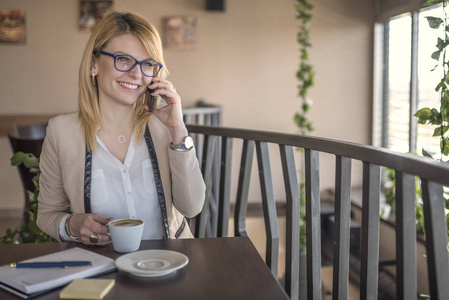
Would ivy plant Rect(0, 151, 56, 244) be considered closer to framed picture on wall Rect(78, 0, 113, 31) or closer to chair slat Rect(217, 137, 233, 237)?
chair slat Rect(217, 137, 233, 237)

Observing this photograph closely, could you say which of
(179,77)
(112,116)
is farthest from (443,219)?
(179,77)

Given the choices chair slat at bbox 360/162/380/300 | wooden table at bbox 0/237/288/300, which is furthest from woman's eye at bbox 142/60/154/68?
chair slat at bbox 360/162/380/300

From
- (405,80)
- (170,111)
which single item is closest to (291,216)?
(170,111)

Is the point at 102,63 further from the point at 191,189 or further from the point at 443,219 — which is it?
the point at 443,219

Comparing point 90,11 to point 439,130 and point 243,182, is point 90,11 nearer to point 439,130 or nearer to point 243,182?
point 243,182

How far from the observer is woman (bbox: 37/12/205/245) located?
171cm

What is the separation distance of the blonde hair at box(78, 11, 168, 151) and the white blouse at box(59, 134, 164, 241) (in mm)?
74

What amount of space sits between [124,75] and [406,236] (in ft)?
3.34

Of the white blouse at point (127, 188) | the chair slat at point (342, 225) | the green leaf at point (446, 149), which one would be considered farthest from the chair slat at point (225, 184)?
the green leaf at point (446, 149)

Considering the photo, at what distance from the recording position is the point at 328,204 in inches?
227

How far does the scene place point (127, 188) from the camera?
170cm

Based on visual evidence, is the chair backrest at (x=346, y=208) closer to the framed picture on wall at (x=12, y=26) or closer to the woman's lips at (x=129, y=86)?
the woman's lips at (x=129, y=86)

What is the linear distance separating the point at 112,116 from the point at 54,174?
0.27 meters

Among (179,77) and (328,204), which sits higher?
(179,77)
